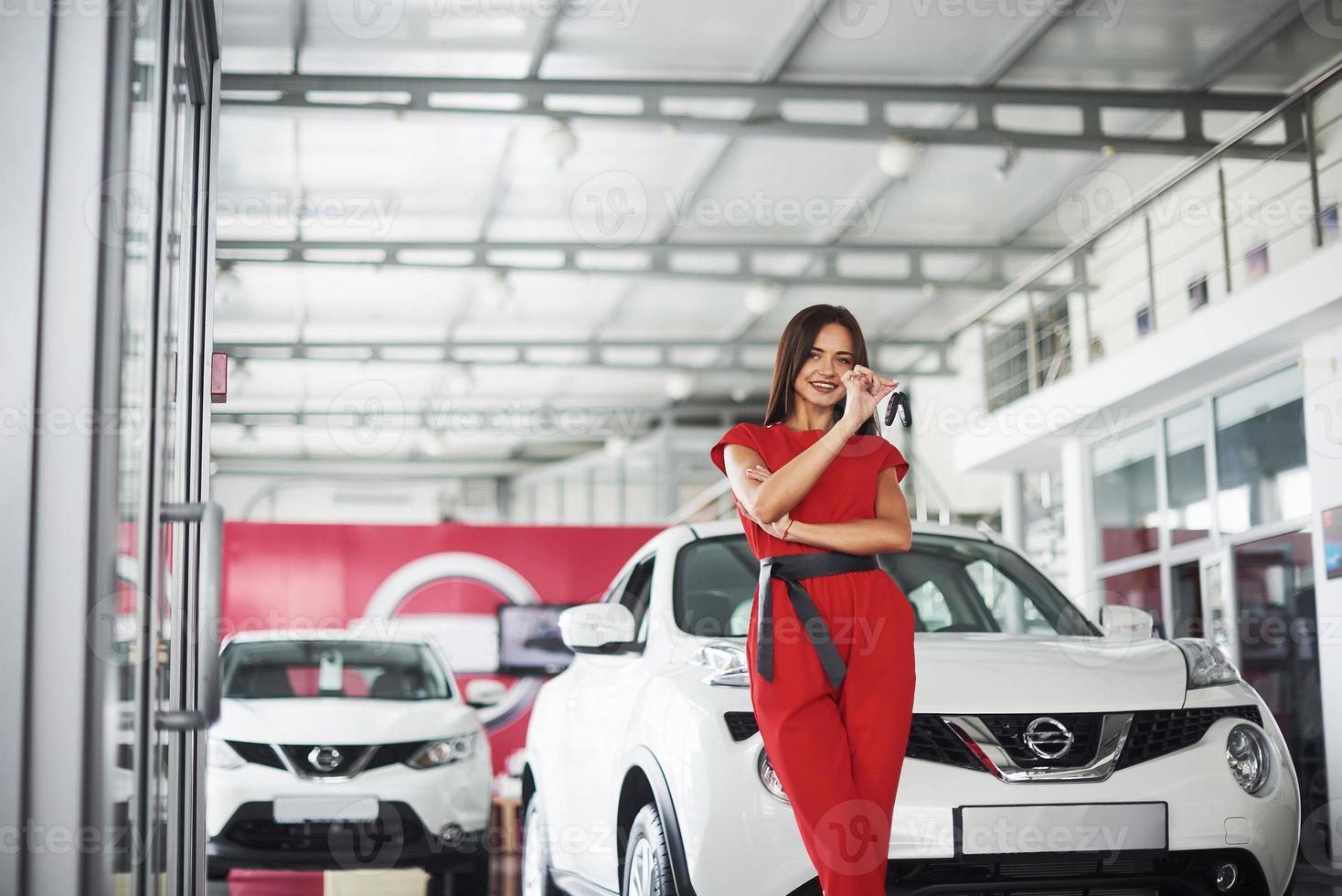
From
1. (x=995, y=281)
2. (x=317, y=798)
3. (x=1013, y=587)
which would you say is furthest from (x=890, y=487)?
(x=995, y=281)

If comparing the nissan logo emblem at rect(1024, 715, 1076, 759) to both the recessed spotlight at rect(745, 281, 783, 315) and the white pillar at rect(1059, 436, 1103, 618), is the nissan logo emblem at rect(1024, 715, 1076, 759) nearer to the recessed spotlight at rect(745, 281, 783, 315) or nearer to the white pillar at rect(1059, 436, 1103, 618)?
the white pillar at rect(1059, 436, 1103, 618)

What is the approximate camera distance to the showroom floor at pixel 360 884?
22.5ft

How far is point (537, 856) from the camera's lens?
5.62 meters

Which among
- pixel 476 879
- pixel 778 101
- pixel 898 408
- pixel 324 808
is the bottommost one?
pixel 476 879

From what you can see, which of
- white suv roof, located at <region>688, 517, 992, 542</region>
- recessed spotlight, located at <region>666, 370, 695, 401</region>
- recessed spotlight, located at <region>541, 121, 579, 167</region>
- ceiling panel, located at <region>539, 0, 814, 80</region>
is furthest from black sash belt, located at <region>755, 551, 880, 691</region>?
recessed spotlight, located at <region>666, 370, 695, 401</region>

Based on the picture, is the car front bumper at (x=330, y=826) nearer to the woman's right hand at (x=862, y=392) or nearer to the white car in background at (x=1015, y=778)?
the white car in background at (x=1015, y=778)

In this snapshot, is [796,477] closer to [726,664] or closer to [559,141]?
[726,664]

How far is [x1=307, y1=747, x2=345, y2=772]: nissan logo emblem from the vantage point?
659cm

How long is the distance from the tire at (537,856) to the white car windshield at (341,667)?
1857 millimetres

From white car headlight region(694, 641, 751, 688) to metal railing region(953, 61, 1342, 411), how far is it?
6156 mm

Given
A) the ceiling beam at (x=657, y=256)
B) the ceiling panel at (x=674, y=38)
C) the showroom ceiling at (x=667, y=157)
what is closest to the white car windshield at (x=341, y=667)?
the showroom ceiling at (x=667, y=157)

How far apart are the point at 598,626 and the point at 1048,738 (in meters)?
1.46

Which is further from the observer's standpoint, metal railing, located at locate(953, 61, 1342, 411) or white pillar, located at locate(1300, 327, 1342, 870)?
metal railing, located at locate(953, 61, 1342, 411)

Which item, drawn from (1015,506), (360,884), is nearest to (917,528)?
(360,884)
